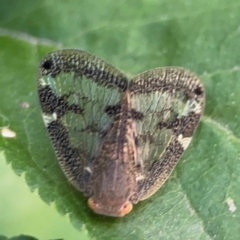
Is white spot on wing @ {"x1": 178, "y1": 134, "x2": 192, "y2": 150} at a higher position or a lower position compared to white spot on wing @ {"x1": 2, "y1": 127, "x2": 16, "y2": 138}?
higher

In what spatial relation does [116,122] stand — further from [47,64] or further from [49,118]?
[47,64]

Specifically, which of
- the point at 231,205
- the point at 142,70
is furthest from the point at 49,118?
the point at 231,205

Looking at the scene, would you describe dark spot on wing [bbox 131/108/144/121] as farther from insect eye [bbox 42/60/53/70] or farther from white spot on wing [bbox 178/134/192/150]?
insect eye [bbox 42/60/53/70]

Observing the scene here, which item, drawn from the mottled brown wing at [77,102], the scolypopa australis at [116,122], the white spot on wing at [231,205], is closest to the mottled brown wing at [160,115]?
the scolypopa australis at [116,122]

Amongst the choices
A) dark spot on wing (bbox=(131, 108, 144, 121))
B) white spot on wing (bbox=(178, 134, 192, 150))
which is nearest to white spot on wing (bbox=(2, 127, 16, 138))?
dark spot on wing (bbox=(131, 108, 144, 121))

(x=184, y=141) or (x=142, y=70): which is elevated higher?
(x=142, y=70)

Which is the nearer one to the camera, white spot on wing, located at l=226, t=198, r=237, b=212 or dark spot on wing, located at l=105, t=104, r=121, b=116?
white spot on wing, located at l=226, t=198, r=237, b=212

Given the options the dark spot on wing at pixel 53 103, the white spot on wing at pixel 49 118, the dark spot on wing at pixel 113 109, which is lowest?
the white spot on wing at pixel 49 118

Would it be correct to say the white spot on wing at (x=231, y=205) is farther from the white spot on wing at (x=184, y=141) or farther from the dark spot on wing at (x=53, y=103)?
the dark spot on wing at (x=53, y=103)
